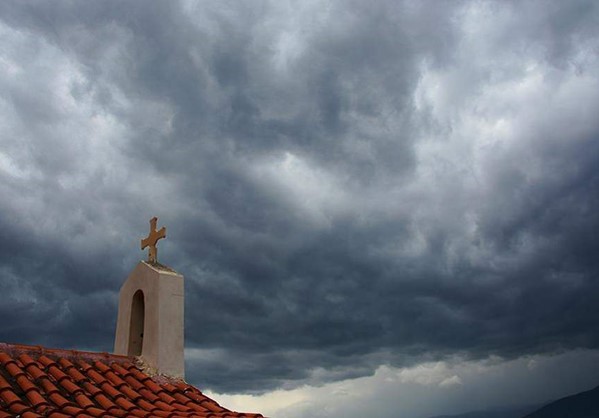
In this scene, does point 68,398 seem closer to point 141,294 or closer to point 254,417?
point 254,417

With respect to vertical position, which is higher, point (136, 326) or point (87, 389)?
point (136, 326)

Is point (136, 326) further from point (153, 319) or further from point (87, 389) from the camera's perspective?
point (87, 389)

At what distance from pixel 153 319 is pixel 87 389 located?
7.52 ft

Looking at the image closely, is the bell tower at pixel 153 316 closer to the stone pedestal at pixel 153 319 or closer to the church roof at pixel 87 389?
the stone pedestal at pixel 153 319

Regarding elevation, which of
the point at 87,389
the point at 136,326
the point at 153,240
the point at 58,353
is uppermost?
the point at 153,240

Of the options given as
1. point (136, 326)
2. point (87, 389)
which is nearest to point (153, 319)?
point (136, 326)

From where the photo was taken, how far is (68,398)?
315 inches

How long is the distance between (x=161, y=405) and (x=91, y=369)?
174cm

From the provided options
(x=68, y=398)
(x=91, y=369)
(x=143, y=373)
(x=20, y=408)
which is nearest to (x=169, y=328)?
(x=143, y=373)

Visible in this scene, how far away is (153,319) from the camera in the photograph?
10.6 meters

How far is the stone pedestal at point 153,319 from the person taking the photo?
10.3 metres

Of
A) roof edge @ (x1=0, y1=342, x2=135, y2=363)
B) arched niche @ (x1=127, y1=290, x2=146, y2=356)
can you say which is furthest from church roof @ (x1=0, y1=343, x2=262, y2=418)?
arched niche @ (x1=127, y1=290, x2=146, y2=356)

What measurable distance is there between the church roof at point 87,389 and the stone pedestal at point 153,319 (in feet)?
1.21

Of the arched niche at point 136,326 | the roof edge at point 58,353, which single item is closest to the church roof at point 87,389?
the roof edge at point 58,353
